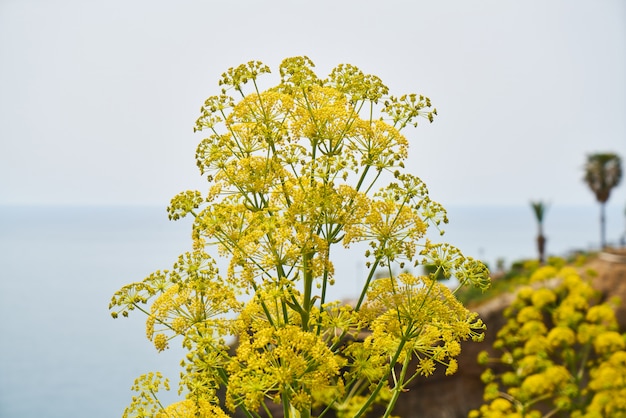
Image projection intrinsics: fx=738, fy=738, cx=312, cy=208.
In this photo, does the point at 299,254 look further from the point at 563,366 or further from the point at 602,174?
the point at 602,174

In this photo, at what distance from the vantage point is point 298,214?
10.9ft

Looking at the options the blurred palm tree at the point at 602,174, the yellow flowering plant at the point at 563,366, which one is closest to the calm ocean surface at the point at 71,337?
the blurred palm tree at the point at 602,174

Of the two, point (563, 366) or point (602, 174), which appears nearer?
point (563, 366)

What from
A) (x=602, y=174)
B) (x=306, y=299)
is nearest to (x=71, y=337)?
(x=602, y=174)

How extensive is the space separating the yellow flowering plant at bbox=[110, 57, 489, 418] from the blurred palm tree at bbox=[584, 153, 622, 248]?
53.6m

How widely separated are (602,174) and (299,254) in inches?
2150

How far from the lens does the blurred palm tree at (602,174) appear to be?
53.4 m

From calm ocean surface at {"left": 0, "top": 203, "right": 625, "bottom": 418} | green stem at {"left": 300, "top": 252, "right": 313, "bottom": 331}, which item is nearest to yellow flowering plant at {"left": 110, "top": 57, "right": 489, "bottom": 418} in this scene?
green stem at {"left": 300, "top": 252, "right": 313, "bottom": 331}

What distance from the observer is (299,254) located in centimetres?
329

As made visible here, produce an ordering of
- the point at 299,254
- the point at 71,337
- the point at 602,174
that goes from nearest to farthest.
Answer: the point at 299,254 < the point at 602,174 < the point at 71,337

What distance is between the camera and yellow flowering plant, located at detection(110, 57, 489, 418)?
3297mm

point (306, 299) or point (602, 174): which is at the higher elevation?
point (602, 174)

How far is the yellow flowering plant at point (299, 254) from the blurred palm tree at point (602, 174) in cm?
5362

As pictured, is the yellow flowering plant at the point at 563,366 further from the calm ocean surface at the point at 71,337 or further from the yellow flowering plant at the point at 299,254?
the calm ocean surface at the point at 71,337
